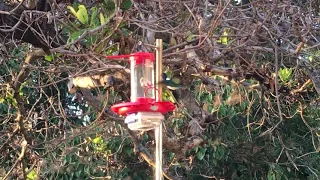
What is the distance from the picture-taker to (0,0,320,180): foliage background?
101 inches

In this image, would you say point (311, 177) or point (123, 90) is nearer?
point (123, 90)

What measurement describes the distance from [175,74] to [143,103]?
47.7 inches

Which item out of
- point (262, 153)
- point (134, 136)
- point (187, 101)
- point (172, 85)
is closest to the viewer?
point (172, 85)

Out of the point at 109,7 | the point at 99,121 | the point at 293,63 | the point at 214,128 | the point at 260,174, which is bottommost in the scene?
the point at 260,174

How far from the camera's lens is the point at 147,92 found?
208 centimetres

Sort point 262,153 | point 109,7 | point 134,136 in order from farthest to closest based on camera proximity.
Result: point 262,153, point 134,136, point 109,7

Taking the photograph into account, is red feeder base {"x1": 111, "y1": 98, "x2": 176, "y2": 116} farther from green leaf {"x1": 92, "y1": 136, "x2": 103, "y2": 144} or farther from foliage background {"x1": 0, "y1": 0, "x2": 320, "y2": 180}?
green leaf {"x1": 92, "y1": 136, "x2": 103, "y2": 144}

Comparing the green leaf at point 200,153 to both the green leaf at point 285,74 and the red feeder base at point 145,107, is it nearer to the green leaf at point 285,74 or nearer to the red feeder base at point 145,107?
the green leaf at point 285,74

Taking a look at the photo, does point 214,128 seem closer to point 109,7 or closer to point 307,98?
point 307,98

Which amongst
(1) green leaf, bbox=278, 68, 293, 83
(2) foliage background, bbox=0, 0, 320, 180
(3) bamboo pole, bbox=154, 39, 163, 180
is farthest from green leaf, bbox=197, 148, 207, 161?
(3) bamboo pole, bbox=154, 39, 163, 180

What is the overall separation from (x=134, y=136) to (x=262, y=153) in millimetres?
1798

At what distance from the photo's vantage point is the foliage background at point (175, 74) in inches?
101

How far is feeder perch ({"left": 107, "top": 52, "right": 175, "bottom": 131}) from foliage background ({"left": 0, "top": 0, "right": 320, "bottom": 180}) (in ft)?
0.71

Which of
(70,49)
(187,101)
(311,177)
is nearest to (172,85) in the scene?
(70,49)
